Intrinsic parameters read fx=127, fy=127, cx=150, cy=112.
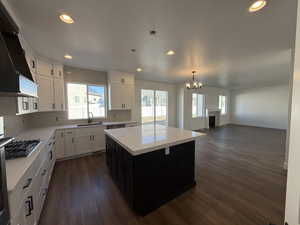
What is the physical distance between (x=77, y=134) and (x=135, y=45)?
285 centimetres

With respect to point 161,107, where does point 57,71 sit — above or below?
above

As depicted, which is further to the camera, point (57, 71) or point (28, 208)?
point (57, 71)

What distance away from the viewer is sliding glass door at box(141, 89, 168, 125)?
6.25 metres

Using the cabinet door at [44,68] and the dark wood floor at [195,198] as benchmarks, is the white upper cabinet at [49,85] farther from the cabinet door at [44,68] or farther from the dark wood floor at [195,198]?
the dark wood floor at [195,198]

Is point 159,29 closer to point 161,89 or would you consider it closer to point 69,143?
point 69,143

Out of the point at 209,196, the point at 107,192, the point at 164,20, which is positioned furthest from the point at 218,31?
the point at 107,192

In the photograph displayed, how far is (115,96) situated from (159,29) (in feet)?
9.60

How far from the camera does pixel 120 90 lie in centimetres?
459

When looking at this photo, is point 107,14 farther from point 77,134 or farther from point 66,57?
point 77,134

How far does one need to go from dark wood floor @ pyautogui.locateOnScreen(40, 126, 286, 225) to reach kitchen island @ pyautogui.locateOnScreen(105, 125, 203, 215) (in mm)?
156

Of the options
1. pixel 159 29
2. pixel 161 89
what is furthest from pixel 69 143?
pixel 161 89

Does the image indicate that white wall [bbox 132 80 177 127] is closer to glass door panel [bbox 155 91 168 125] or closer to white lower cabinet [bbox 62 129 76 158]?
glass door panel [bbox 155 91 168 125]

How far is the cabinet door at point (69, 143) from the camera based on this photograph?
137 inches

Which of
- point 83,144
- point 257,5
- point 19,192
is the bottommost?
point 83,144
